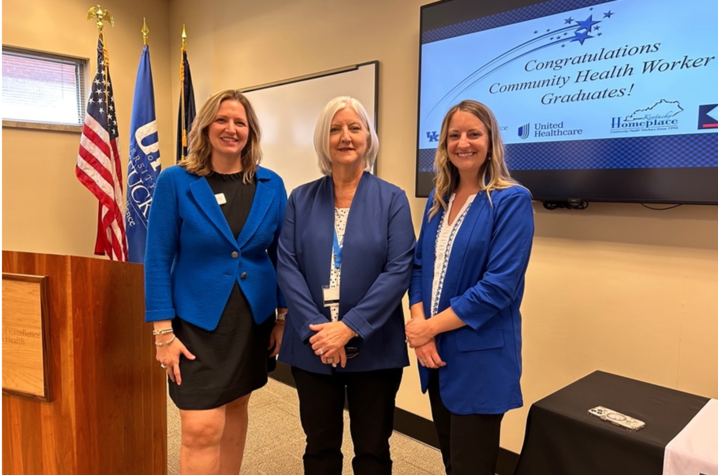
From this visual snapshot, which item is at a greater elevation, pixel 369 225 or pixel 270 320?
pixel 369 225

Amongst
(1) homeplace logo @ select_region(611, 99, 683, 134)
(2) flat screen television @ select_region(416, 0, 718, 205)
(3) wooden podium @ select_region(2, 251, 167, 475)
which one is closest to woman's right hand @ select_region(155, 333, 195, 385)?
(3) wooden podium @ select_region(2, 251, 167, 475)

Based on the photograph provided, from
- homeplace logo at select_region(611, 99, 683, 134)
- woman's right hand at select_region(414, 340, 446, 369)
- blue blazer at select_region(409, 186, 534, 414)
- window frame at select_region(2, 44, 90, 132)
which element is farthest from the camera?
window frame at select_region(2, 44, 90, 132)

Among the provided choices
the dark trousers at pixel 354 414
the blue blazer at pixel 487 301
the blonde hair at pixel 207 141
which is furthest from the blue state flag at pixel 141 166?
the blue blazer at pixel 487 301

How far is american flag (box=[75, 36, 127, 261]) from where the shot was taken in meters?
3.65

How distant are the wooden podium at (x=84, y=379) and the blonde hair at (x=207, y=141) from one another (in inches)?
17.9

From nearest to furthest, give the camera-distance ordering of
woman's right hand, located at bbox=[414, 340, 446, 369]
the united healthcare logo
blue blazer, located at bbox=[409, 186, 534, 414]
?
blue blazer, located at bbox=[409, 186, 534, 414] < woman's right hand, located at bbox=[414, 340, 446, 369] < the united healthcare logo

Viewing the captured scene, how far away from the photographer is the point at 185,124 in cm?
403

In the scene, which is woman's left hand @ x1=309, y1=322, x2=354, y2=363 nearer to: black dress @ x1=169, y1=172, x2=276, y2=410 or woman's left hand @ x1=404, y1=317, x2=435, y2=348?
woman's left hand @ x1=404, y1=317, x2=435, y2=348

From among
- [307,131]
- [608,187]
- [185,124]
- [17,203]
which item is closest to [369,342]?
[608,187]

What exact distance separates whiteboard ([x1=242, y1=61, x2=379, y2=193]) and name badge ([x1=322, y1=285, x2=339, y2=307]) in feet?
5.19

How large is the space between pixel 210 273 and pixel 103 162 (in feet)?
8.16

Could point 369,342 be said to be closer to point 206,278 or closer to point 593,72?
point 206,278

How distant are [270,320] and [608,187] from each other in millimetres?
1411

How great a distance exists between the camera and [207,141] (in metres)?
1.79
